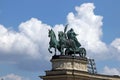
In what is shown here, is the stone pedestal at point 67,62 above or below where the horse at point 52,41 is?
below

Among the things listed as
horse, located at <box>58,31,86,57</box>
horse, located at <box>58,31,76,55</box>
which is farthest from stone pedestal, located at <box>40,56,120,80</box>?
horse, located at <box>58,31,76,55</box>

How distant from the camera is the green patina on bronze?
66.3 m

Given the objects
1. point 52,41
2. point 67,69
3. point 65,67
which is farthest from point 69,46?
point 67,69

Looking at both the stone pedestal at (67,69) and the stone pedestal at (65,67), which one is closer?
the stone pedestal at (65,67)

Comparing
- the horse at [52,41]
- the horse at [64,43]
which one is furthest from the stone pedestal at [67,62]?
the horse at [52,41]

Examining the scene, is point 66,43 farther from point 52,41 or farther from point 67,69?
point 67,69

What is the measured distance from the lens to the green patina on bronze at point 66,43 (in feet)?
218

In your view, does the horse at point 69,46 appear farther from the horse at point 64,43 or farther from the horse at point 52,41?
the horse at point 52,41

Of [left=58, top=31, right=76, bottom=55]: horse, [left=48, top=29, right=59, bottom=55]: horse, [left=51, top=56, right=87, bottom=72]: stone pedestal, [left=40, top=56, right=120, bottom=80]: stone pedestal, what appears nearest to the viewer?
[left=40, top=56, right=120, bottom=80]: stone pedestal

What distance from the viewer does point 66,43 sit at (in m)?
66.5

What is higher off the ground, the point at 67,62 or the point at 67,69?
the point at 67,62

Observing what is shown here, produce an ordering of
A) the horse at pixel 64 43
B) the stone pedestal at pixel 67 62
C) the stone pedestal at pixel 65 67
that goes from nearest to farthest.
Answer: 1. the stone pedestal at pixel 65 67
2. the stone pedestal at pixel 67 62
3. the horse at pixel 64 43

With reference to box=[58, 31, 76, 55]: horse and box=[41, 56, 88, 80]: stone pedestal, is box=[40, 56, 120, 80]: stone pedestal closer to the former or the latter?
box=[41, 56, 88, 80]: stone pedestal

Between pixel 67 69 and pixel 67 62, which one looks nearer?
pixel 67 69
